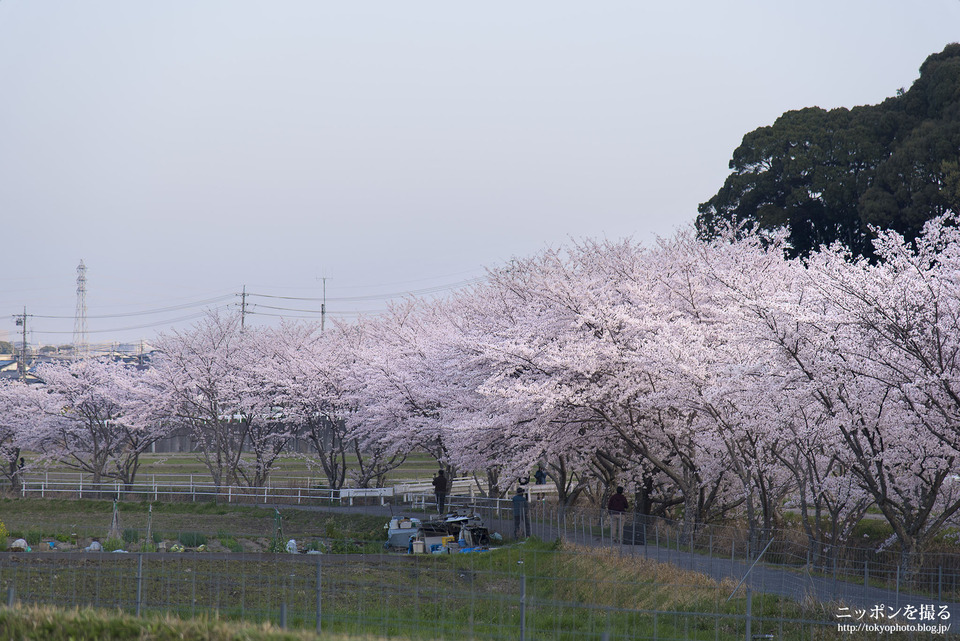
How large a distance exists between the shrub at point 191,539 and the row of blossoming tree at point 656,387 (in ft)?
24.4

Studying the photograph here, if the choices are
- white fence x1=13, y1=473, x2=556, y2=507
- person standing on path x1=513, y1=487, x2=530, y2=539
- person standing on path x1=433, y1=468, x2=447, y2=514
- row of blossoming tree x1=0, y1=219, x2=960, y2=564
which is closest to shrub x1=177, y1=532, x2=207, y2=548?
row of blossoming tree x1=0, y1=219, x2=960, y2=564

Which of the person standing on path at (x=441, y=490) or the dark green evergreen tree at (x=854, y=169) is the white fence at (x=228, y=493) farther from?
the dark green evergreen tree at (x=854, y=169)

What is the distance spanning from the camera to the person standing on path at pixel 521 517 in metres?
24.0

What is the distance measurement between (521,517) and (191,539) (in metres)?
8.56

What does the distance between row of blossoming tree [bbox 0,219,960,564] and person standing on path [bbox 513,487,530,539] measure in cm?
101

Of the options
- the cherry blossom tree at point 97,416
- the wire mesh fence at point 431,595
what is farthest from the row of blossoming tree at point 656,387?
the wire mesh fence at point 431,595

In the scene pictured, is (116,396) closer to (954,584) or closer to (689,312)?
(689,312)

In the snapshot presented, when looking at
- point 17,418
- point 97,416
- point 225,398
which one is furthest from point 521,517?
point 17,418

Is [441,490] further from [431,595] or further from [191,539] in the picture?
[431,595]

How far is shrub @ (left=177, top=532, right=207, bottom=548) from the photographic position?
22672 millimetres

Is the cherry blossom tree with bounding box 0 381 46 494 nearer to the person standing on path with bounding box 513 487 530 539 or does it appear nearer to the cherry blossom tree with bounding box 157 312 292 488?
the cherry blossom tree with bounding box 157 312 292 488

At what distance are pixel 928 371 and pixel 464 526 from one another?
12.2 metres

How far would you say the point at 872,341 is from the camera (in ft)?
50.4

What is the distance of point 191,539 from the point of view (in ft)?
74.8
